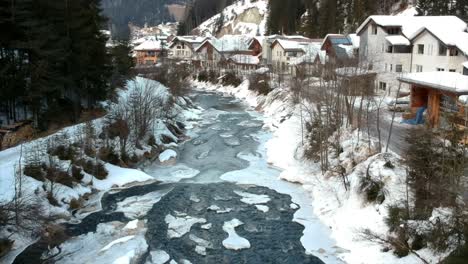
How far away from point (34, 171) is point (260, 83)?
3607 cm

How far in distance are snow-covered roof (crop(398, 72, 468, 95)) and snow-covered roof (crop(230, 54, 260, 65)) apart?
155 ft

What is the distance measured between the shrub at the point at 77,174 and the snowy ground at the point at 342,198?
24.5ft

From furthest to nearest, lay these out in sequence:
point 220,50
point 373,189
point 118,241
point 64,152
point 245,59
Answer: point 220,50 → point 245,59 → point 64,152 → point 373,189 → point 118,241

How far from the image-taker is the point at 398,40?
37219mm

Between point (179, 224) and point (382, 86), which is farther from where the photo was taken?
point (382, 86)

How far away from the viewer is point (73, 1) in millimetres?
27266

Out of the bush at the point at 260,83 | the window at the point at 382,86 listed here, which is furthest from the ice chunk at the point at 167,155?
the bush at the point at 260,83

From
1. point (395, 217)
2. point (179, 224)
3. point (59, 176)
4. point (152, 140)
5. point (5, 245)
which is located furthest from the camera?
point (152, 140)

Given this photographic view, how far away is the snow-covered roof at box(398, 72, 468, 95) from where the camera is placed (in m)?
21.7

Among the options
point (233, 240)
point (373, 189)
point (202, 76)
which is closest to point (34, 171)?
point (233, 240)

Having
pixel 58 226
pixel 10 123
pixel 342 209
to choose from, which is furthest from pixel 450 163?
pixel 10 123

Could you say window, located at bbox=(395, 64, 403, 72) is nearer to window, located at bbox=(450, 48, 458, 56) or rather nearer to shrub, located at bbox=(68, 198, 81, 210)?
window, located at bbox=(450, 48, 458, 56)

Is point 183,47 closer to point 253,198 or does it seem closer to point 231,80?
point 231,80

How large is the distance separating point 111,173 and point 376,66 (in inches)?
977
